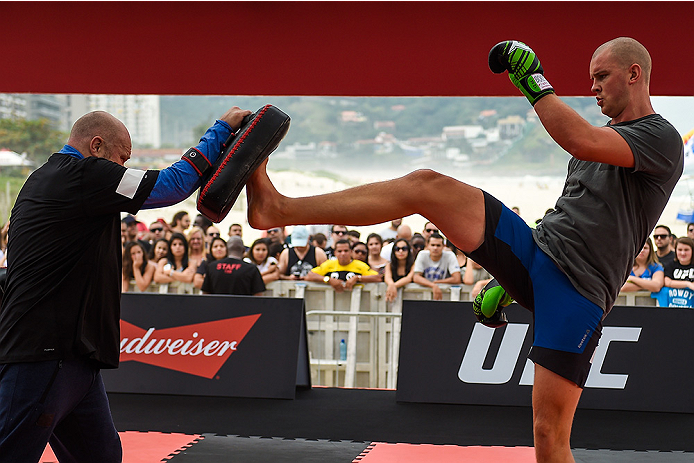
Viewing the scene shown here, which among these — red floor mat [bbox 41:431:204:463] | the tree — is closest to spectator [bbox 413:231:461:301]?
red floor mat [bbox 41:431:204:463]

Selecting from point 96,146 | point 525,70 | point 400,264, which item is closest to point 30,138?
point 400,264

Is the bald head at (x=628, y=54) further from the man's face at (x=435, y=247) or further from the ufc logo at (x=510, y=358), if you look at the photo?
the man's face at (x=435, y=247)

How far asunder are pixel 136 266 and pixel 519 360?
15.5 ft

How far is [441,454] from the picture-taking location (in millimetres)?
4520

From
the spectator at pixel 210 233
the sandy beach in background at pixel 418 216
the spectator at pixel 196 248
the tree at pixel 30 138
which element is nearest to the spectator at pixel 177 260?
the spectator at pixel 196 248

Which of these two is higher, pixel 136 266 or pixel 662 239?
pixel 662 239

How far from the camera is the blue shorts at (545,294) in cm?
279

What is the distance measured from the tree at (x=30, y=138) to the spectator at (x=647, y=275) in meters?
19.3

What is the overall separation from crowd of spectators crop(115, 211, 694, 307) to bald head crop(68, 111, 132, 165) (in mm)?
4647

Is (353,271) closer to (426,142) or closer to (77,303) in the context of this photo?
(77,303)

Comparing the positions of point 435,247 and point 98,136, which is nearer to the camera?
point 98,136

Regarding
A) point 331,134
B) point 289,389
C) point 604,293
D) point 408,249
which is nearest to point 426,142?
point 331,134

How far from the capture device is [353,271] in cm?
803

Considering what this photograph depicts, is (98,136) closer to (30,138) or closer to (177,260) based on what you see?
(177,260)
